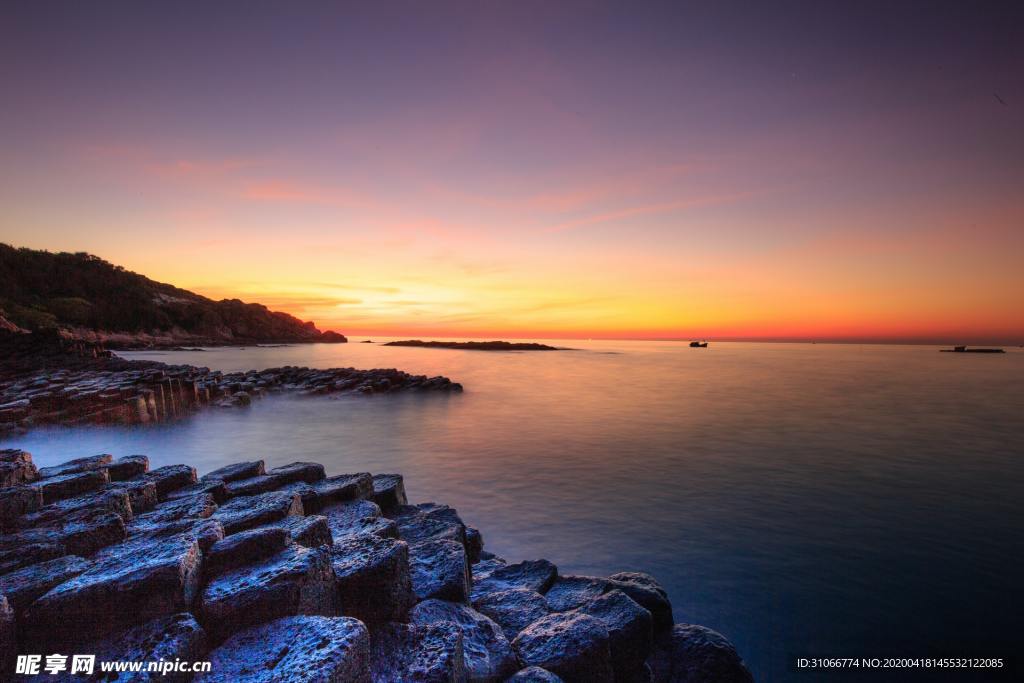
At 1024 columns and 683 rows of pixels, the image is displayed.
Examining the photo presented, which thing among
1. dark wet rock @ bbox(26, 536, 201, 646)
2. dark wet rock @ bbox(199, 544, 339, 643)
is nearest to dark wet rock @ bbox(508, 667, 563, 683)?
dark wet rock @ bbox(199, 544, 339, 643)

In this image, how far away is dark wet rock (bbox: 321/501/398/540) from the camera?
3670mm

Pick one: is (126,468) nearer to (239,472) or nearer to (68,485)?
(68,485)

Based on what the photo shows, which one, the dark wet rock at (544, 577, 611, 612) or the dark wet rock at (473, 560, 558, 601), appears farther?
the dark wet rock at (473, 560, 558, 601)

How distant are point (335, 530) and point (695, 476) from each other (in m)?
7.99

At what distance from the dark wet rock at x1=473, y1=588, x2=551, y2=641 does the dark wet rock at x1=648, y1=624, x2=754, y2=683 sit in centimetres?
94

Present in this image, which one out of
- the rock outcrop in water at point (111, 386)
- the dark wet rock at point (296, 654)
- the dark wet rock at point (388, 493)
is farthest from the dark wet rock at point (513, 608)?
the rock outcrop in water at point (111, 386)

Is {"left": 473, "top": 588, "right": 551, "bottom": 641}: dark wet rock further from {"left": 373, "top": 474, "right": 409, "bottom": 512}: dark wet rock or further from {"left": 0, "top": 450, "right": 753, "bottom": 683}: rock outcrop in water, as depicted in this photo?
{"left": 373, "top": 474, "right": 409, "bottom": 512}: dark wet rock

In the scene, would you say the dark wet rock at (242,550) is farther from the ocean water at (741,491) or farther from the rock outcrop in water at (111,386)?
the rock outcrop in water at (111,386)

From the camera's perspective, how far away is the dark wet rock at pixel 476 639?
8.38ft

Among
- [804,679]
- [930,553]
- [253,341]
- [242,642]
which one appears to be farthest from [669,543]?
[253,341]

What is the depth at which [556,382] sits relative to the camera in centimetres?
3006

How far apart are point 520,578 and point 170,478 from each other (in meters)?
3.59

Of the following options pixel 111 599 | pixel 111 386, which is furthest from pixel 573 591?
pixel 111 386

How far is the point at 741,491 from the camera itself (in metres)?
8.48
